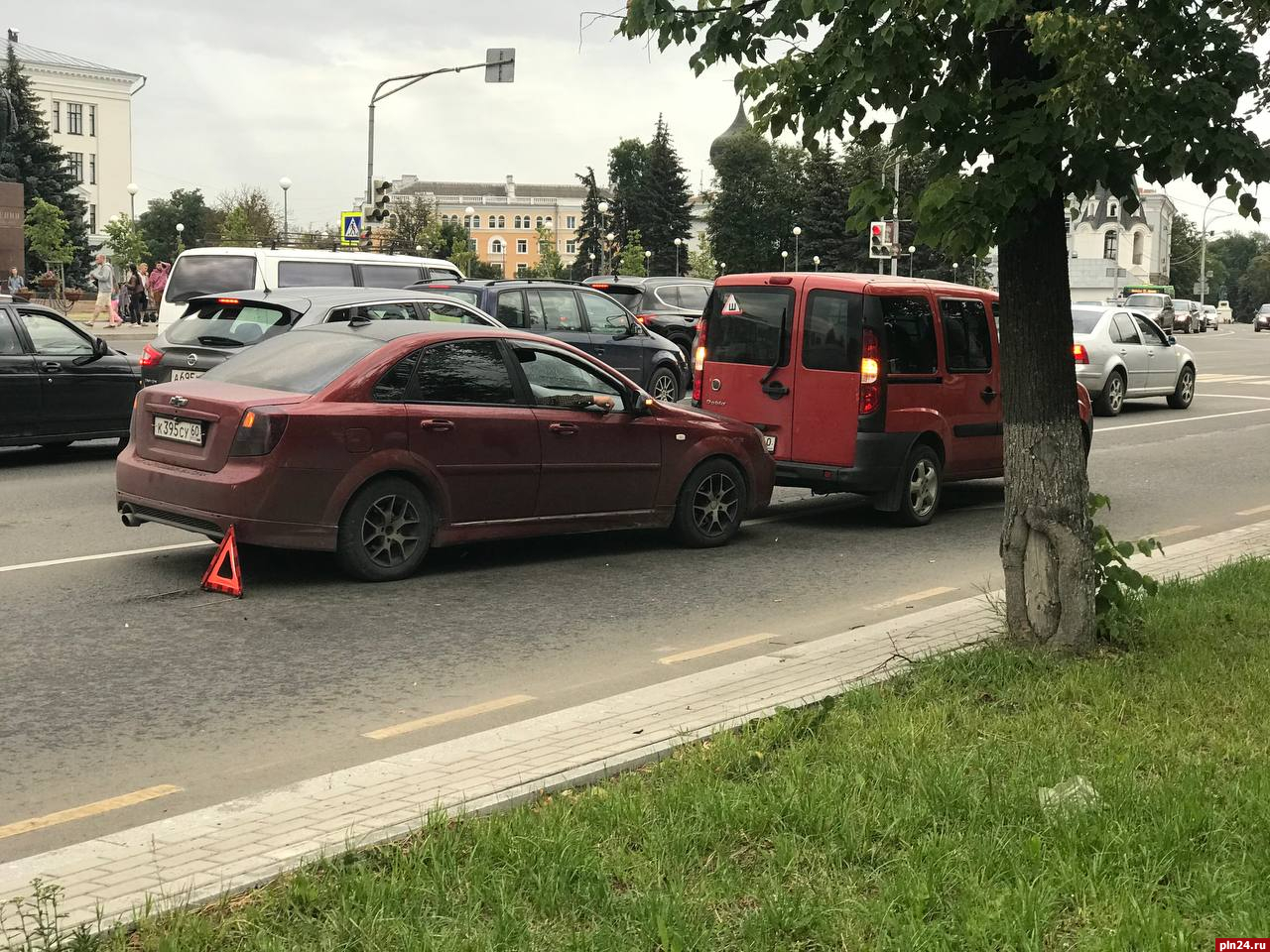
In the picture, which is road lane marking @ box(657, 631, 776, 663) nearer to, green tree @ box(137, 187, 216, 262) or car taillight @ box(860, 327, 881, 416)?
car taillight @ box(860, 327, 881, 416)

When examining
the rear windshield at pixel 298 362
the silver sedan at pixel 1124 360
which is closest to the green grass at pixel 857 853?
the rear windshield at pixel 298 362

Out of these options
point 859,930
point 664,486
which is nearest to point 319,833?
point 859,930

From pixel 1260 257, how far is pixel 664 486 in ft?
569

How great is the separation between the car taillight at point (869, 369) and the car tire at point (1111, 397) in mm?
12672

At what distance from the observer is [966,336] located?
40.4ft

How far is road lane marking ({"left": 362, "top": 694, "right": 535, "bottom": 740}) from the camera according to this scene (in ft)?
19.9

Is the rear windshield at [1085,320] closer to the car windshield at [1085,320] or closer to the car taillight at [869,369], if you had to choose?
the car windshield at [1085,320]

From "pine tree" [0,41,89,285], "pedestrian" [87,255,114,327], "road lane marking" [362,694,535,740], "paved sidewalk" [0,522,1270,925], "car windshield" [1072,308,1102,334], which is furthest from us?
"pine tree" [0,41,89,285]

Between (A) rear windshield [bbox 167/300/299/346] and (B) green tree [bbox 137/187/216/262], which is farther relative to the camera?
(B) green tree [bbox 137/187/216/262]

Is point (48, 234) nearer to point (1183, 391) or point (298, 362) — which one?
point (1183, 391)

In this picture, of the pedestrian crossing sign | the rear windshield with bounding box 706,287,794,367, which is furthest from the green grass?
the pedestrian crossing sign

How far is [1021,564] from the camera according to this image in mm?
6762

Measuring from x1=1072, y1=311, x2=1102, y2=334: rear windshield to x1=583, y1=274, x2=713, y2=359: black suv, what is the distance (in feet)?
19.5

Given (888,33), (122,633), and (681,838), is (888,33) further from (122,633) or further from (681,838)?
(122,633)
